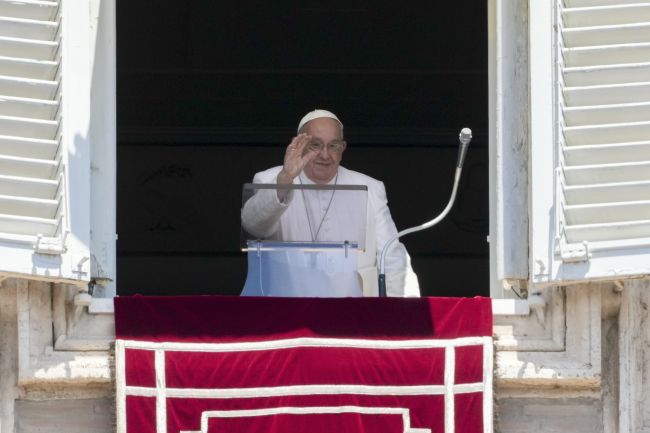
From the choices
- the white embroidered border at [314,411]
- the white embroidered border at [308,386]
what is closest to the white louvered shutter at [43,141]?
the white embroidered border at [308,386]

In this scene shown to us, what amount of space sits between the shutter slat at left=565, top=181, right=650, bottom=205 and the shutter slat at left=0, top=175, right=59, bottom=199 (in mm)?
1612

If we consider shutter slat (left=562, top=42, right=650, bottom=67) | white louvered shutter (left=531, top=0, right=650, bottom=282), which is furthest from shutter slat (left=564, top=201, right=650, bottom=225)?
shutter slat (left=562, top=42, right=650, bottom=67)

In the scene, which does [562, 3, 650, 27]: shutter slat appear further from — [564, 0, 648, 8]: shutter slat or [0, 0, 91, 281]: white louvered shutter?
[0, 0, 91, 281]: white louvered shutter

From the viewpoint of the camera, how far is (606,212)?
7.66m

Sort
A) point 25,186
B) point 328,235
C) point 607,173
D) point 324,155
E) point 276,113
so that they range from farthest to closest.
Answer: point 276,113 < point 324,155 < point 328,235 < point 607,173 < point 25,186

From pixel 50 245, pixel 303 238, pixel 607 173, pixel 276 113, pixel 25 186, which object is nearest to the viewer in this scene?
pixel 50 245

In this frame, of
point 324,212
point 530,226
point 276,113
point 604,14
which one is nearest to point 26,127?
point 324,212

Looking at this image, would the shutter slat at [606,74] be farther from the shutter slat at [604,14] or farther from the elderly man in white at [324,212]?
the elderly man in white at [324,212]

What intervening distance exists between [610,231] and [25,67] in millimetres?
1893

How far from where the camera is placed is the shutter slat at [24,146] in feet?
25.1

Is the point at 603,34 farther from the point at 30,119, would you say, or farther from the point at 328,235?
the point at 30,119

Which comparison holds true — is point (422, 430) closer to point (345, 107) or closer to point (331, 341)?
point (331, 341)

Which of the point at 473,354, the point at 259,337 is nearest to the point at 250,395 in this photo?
the point at 259,337

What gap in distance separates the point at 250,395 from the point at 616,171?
4.39 feet
